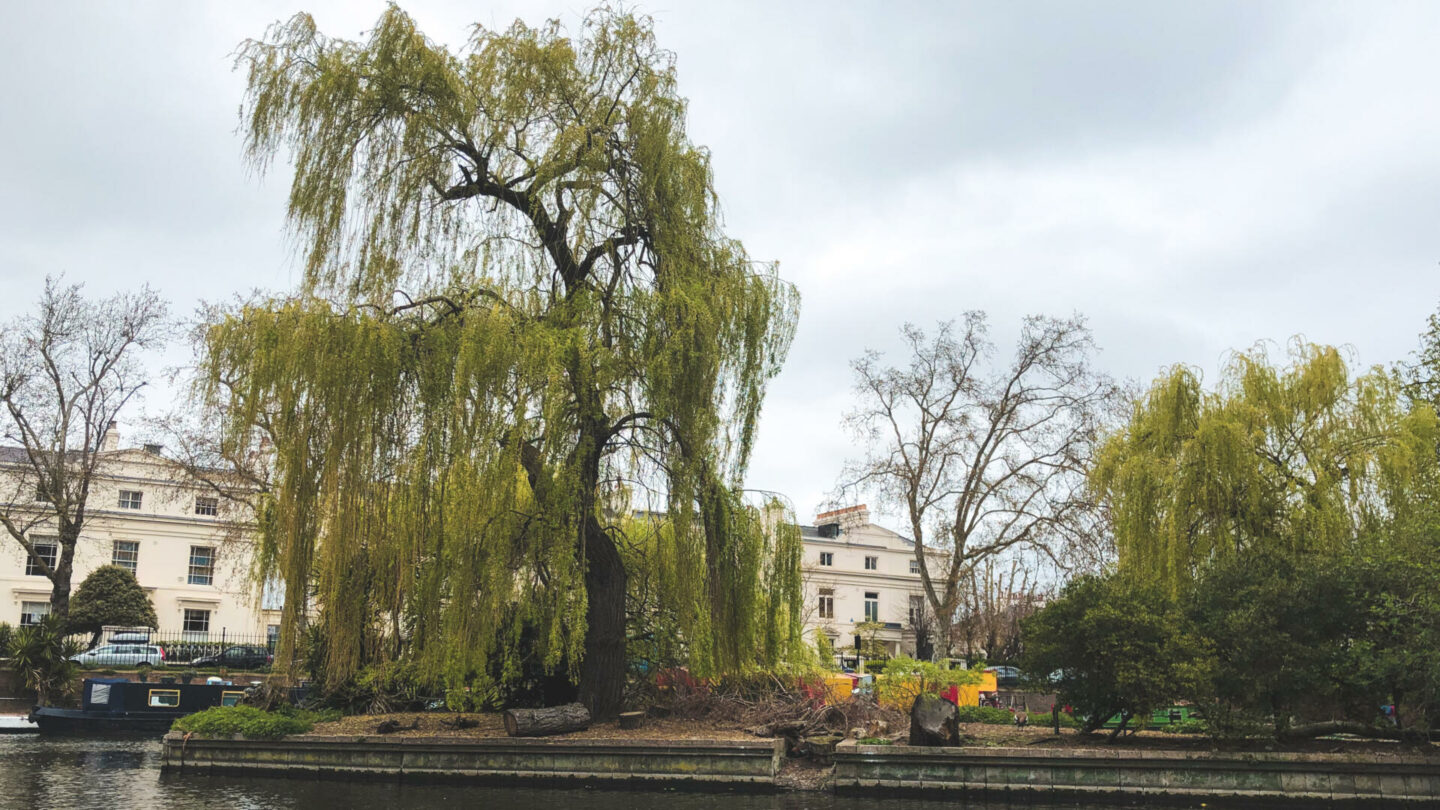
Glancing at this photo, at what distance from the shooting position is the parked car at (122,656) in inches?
1217

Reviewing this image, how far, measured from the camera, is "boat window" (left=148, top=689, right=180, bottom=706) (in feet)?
74.8

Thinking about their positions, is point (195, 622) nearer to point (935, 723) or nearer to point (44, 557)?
point (44, 557)

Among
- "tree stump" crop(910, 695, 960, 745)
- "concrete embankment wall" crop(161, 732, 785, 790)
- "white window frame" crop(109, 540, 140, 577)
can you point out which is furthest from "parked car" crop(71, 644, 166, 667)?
"tree stump" crop(910, 695, 960, 745)

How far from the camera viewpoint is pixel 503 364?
14656 millimetres

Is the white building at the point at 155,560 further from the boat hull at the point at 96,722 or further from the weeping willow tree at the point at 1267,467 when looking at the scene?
the weeping willow tree at the point at 1267,467

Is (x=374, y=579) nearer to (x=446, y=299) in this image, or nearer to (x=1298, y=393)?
(x=446, y=299)

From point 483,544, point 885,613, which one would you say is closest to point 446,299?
point 483,544

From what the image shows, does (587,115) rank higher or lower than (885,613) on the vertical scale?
higher

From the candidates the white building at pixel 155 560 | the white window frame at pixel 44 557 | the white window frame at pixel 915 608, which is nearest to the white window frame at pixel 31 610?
the white building at pixel 155 560

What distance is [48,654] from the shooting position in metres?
25.3

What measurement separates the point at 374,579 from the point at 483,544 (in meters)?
2.85

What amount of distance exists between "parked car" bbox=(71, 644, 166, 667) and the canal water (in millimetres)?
16836

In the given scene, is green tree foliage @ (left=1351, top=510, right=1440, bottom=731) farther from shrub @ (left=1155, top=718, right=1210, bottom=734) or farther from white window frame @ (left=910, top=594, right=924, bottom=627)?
white window frame @ (left=910, top=594, right=924, bottom=627)

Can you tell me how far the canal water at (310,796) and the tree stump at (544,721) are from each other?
2.97 feet
